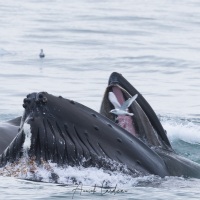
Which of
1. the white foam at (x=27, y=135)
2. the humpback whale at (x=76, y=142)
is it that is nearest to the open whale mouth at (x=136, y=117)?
the humpback whale at (x=76, y=142)

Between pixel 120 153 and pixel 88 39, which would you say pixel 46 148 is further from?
pixel 88 39

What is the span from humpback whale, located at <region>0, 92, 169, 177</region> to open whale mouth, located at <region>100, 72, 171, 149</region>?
3.40 ft

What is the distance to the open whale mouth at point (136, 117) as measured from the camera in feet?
36.7

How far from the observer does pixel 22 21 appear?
40.4 metres

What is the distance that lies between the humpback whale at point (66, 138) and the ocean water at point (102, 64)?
13 centimetres

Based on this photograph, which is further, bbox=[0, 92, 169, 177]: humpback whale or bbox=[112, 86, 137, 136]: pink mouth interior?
bbox=[112, 86, 137, 136]: pink mouth interior

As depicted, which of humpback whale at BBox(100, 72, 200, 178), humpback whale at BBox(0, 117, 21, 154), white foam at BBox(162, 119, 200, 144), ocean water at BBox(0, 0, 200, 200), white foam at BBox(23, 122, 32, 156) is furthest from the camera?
white foam at BBox(162, 119, 200, 144)

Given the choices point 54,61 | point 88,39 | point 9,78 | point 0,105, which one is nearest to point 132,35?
point 88,39

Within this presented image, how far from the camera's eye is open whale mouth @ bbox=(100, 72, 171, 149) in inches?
441

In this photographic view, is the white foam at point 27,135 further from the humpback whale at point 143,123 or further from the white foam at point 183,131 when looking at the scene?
the white foam at point 183,131

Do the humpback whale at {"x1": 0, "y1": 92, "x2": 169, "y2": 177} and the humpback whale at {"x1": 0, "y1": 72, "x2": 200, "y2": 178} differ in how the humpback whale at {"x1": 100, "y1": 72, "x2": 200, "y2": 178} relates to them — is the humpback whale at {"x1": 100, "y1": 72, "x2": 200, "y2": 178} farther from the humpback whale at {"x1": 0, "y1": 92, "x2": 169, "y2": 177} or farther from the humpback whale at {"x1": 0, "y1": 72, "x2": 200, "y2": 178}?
the humpback whale at {"x1": 0, "y1": 92, "x2": 169, "y2": 177}

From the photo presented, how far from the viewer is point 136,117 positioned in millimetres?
11203

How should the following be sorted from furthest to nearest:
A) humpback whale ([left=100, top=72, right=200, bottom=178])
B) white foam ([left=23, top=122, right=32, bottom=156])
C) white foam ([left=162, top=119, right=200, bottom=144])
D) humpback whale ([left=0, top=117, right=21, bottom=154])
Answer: white foam ([left=162, top=119, right=200, bottom=144]), humpback whale ([left=0, top=117, right=21, bottom=154]), humpback whale ([left=100, top=72, right=200, bottom=178]), white foam ([left=23, top=122, right=32, bottom=156])

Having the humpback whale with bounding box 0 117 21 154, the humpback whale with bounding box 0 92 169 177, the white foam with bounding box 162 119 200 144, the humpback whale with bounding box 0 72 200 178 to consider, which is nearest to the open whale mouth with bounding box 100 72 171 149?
the humpback whale with bounding box 0 72 200 178
